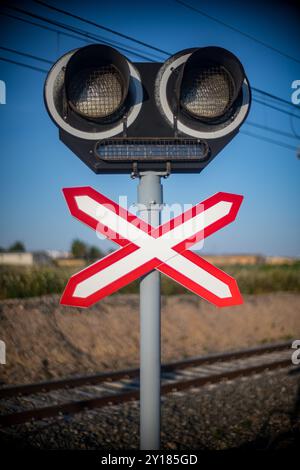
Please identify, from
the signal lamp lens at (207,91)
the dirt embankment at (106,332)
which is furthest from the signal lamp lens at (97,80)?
the dirt embankment at (106,332)

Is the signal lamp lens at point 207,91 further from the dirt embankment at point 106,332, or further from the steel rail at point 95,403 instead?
the dirt embankment at point 106,332

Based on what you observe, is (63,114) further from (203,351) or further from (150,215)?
(203,351)

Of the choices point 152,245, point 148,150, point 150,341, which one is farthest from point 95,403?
point 148,150

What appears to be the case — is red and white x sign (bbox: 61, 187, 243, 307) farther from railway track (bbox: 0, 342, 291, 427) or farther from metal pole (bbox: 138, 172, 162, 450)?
railway track (bbox: 0, 342, 291, 427)

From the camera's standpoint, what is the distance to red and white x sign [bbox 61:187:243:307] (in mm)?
1616

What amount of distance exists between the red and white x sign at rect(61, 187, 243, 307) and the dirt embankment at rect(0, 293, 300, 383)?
6.83 m

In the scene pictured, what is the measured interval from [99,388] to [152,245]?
596cm

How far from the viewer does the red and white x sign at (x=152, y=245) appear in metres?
1.62

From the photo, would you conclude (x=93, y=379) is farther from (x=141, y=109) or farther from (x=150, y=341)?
(x=141, y=109)

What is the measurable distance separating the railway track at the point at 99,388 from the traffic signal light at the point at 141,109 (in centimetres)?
426

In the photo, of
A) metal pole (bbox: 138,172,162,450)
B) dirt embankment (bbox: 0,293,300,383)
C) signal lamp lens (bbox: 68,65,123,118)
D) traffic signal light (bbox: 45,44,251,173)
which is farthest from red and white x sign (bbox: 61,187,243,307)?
dirt embankment (bbox: 0,293,300,383)

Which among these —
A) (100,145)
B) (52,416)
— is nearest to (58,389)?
(52,416)

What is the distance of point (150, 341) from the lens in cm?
166

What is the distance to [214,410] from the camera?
5719 millimetres
